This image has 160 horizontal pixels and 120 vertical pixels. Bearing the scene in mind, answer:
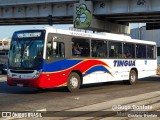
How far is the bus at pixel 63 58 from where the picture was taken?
16.3m

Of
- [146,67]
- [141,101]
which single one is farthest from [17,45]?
[146,67]

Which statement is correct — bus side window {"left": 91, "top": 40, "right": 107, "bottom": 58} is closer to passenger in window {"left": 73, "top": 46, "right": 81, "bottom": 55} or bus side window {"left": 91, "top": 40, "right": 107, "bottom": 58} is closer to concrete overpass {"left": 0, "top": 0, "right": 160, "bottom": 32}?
passenger in window {"left": 73, "top": 46, "right": 81, "bottom": 55}

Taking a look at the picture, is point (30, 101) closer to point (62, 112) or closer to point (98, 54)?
point (62, 112)

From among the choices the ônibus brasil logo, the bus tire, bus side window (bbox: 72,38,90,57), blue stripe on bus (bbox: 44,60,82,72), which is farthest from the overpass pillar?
blue stripe on bus (bbox: 44,60,82,72)

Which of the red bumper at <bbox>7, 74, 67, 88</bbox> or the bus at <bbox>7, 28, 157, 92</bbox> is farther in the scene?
the bus at <bbox>7, 28, 157, 92</bbox>

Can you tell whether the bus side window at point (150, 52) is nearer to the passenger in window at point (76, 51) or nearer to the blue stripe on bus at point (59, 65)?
the passenger in window at point (76, 51)

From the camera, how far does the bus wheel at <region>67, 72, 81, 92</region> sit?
17645mm

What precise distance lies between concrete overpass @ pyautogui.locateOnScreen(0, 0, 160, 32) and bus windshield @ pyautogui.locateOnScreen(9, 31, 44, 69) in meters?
23.3

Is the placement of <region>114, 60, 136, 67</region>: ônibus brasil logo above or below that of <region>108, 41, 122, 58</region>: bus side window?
below

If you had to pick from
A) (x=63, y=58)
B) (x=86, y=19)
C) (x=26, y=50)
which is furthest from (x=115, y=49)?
(x=86, y=19)

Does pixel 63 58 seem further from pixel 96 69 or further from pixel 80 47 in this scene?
pixel 96 69

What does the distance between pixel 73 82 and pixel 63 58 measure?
4.49 ft

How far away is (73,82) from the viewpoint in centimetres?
1789

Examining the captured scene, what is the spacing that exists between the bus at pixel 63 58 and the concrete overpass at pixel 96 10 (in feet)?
58.0
